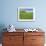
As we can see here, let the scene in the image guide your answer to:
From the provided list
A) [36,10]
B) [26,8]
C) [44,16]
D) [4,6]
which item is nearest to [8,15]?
[4,6]

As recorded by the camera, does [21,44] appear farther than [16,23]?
No

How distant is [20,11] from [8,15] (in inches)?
16.9

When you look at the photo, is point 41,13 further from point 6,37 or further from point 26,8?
point 6,37

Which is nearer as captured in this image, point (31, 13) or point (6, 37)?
point (6, 37)

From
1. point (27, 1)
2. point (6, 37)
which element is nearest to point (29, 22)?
point (27, 1)

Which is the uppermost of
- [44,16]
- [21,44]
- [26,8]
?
[26,8]

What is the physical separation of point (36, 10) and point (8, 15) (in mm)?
964

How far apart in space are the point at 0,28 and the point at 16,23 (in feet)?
1.86

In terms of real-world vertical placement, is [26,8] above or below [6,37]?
above

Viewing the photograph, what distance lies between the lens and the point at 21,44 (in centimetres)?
382

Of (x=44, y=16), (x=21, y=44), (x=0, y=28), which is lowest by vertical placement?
(x=21, y=44)

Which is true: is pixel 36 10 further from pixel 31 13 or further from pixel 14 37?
pixel 14 37

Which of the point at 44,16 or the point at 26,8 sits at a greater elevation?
the point at 26,8

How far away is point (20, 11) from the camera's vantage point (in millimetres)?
4273
